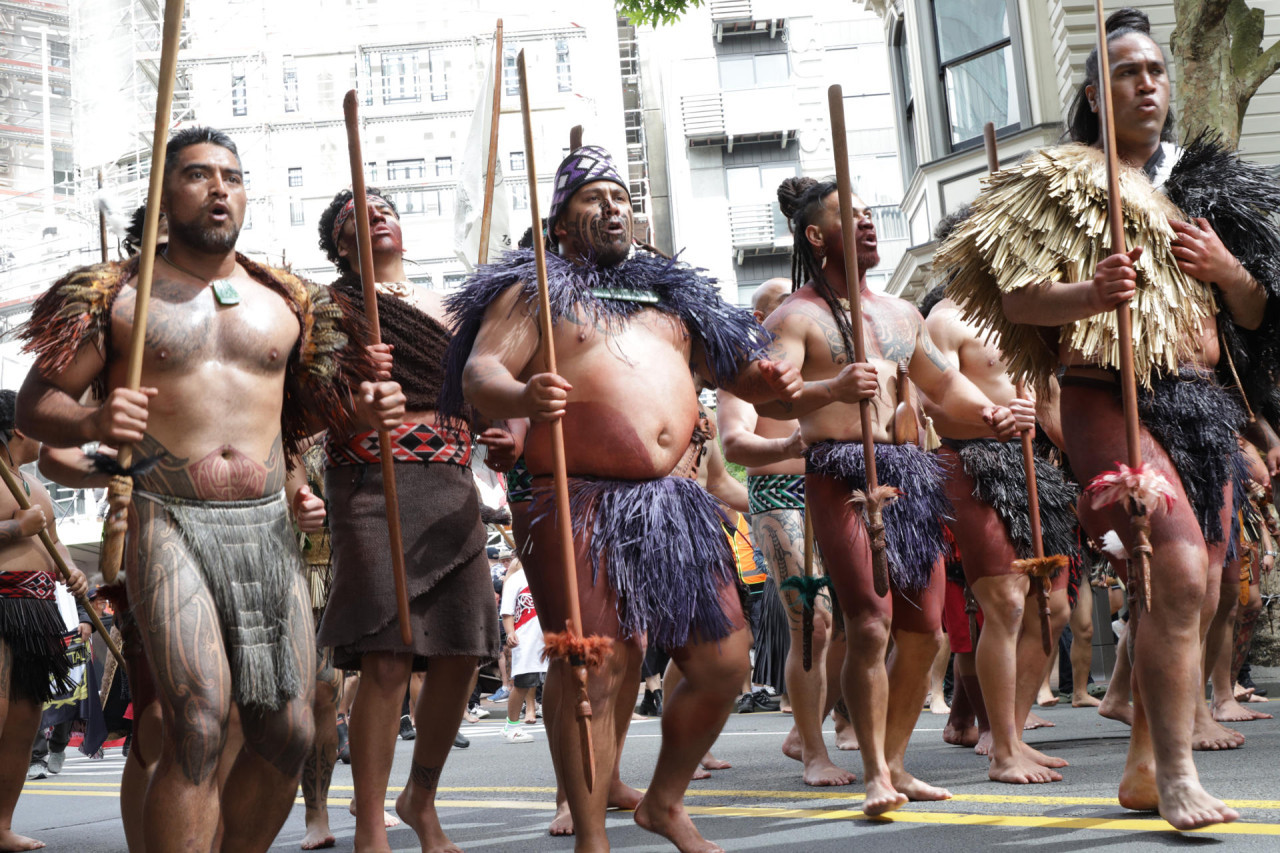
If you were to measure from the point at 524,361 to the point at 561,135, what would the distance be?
4483 cm

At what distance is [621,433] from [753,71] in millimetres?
41872

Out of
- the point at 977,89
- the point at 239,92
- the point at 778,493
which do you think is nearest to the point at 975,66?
the point at 977,89

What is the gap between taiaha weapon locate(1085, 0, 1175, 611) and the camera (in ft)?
12.5

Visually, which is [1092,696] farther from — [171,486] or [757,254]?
[757,254]

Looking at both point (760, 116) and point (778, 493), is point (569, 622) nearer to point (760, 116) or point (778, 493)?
point (778, 493)

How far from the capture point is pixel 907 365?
17.7 ft

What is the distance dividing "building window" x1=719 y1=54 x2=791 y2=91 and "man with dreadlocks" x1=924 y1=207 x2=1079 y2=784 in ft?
128

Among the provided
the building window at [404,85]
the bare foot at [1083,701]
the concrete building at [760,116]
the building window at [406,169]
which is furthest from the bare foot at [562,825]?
the building window at [404,85]

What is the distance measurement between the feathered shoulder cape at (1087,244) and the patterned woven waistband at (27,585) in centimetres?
452

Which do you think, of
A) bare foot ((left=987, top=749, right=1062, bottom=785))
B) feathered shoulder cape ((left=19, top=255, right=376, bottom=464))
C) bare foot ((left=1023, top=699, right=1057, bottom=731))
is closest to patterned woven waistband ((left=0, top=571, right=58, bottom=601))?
feathered shoulder cape ((left=19, top=255, right=376, bottom=464))

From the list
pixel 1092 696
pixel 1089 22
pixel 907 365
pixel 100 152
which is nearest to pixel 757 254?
pixel 100 152

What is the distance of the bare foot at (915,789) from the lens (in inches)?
193

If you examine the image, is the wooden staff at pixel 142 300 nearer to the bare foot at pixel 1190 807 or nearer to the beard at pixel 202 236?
the beard at pixel 202 236

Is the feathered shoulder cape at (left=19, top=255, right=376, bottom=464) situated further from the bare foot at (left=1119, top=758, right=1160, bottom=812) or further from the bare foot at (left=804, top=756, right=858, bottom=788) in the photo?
the bare foot at (left=804, top=756, right=858, bottom=788)
